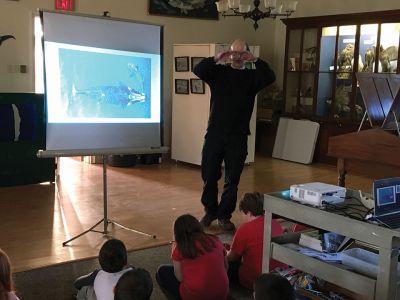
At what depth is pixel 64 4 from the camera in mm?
6660

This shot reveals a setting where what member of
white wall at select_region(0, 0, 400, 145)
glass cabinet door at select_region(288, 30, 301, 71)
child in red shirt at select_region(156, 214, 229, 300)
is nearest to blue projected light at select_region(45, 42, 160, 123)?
child in red shirt at select_region(156, 214, 229, 300)

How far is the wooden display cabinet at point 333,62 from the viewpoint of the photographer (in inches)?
276

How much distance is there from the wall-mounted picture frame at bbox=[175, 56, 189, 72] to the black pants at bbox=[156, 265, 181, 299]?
4.57 meters

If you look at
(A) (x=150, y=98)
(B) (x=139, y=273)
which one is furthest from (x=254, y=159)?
(B) (x=139, y=273)

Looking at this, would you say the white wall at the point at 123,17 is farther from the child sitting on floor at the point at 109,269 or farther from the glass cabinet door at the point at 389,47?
the child sitting on floor at the point at 109,269

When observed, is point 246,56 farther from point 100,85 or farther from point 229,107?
point 100,85

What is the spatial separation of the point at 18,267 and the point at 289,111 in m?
5.92

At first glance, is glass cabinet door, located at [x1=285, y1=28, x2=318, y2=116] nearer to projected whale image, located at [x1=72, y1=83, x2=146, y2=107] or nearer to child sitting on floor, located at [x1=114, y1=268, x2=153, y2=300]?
projected whale image, located at [x1=72, y1=83, x2=146, y2=107]

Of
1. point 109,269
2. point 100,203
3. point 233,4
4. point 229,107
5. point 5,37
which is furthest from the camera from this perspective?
point 5,37

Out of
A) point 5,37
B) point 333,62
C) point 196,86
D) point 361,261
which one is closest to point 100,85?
point 361,261

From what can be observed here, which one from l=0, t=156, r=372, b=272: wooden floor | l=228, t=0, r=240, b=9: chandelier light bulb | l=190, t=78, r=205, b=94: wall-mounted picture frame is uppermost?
l=228, t=0, r=240, b=9: chandelier light bulb

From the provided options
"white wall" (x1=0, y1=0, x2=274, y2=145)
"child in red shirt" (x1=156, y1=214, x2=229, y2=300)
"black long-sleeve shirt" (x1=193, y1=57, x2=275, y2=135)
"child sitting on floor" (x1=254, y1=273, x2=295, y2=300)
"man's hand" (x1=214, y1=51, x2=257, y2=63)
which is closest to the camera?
"child sitting on floor" (x1=254, y1=273, x2=295, y2=300)

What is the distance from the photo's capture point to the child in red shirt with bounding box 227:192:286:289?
2.90 metres

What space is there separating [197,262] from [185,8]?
5.81 meters
